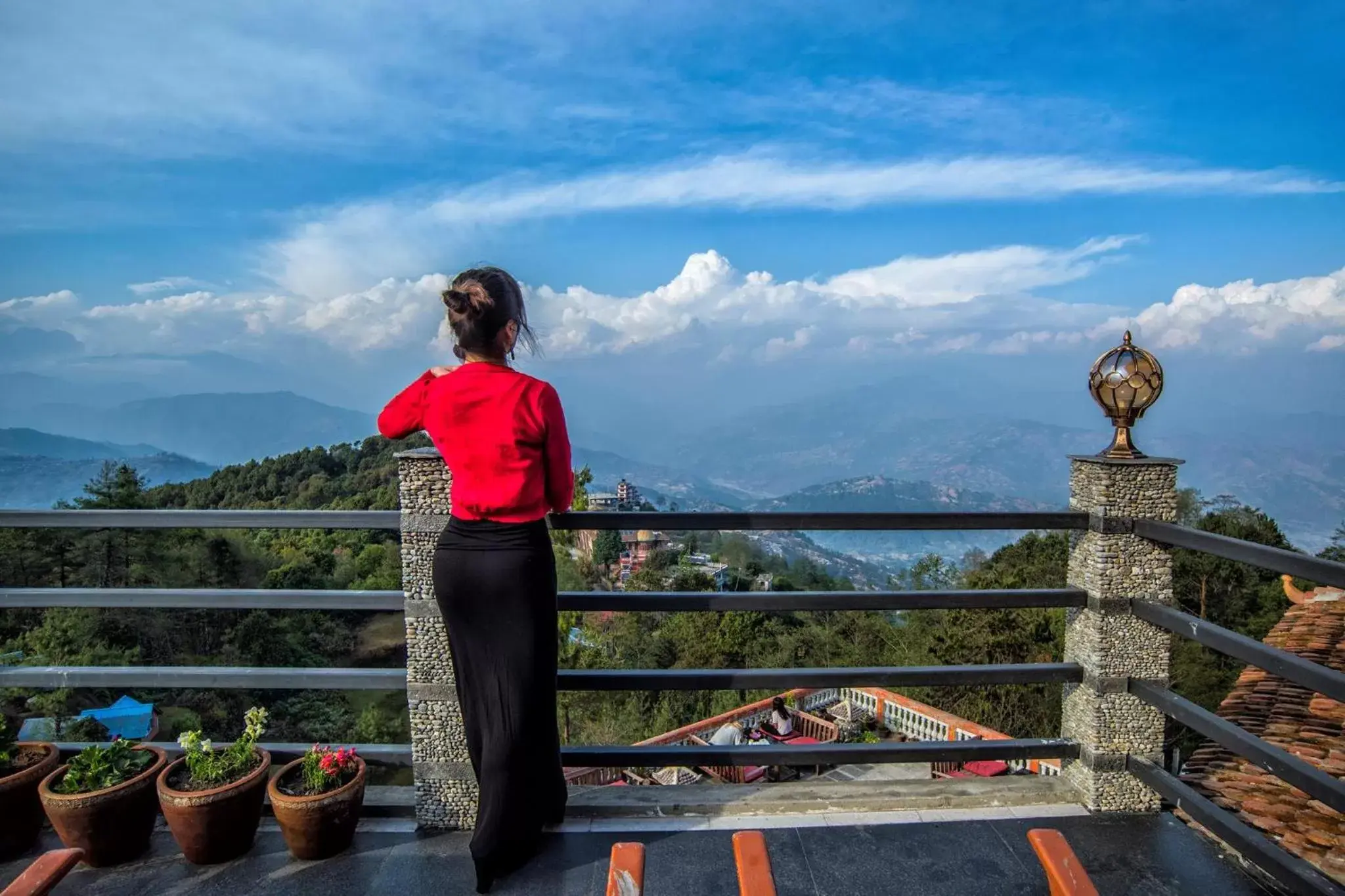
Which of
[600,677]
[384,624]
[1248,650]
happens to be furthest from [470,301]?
[384,624]

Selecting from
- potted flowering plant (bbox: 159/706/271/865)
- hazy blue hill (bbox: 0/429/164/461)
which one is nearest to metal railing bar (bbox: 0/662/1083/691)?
potted flowering plant (bbox: 159/706/271/865)

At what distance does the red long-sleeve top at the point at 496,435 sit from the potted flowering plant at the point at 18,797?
178 cm

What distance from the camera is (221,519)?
2.99 metres

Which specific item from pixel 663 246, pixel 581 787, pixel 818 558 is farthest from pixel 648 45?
pixel 581 787

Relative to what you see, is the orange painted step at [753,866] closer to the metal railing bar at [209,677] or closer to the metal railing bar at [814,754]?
the metal railing bar at [814,754]

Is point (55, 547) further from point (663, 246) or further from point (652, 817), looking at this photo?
point (663, 246)

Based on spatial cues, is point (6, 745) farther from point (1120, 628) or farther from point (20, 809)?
point (1120, 628)

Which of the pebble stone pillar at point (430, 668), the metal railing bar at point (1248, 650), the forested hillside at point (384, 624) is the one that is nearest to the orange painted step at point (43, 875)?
the pebble stone pillar at point (430, 668)

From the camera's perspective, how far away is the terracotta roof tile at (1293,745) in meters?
2.71

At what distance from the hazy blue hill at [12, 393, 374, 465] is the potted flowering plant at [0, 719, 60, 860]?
2898 inches

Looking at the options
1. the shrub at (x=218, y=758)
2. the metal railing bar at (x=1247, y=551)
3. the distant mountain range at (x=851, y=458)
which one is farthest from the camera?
the distant mountain range at (x=851, y=458)

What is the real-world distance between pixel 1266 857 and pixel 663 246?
156 metres

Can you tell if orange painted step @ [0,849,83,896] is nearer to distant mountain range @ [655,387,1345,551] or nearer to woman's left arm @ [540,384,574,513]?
woman's left arm @ [540,384,574,513]

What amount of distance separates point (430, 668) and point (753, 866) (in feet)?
5.98
